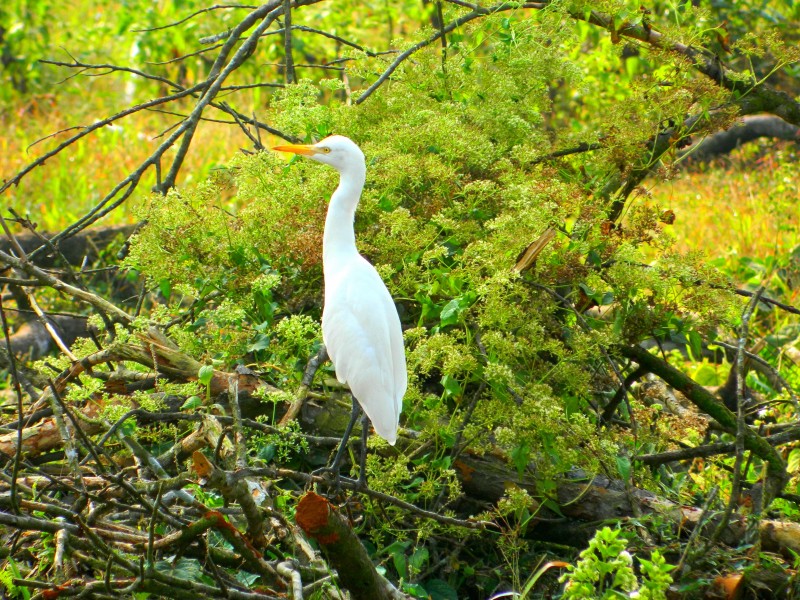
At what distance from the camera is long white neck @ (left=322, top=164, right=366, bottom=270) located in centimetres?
Answer: 267

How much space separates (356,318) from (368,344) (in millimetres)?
80

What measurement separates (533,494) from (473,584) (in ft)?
1.11

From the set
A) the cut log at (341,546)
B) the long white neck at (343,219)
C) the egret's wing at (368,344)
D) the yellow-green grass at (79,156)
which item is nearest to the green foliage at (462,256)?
the egret's wing at (368,344)

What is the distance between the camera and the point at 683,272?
270 cm

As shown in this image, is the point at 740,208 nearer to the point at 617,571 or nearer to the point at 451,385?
the point at 451,385

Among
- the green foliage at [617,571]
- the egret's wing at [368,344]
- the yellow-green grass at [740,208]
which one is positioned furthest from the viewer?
the yellow-green grass at [740,208]

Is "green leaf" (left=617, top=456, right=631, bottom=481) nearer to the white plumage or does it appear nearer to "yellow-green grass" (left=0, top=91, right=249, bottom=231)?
the white plumage

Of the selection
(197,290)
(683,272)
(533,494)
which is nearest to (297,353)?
(197,290)

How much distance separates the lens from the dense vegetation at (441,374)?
2346 mm

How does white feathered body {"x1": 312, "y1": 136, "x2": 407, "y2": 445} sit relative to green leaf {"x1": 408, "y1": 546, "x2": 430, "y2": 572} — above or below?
above

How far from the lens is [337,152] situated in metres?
2.67

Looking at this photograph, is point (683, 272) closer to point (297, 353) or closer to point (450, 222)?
point (450, 222)

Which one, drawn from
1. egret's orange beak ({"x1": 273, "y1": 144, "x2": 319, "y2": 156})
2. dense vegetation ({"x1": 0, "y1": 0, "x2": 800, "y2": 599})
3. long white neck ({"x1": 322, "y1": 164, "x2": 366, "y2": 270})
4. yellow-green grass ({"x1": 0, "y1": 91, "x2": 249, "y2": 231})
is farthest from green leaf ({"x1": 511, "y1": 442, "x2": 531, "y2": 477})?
yellow-green grass ({"x1": 0, "y1": 91, "x2": 249, "y2": 231})

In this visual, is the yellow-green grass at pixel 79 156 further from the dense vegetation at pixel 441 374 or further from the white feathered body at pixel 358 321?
the white feathered body at pixel 358 321
